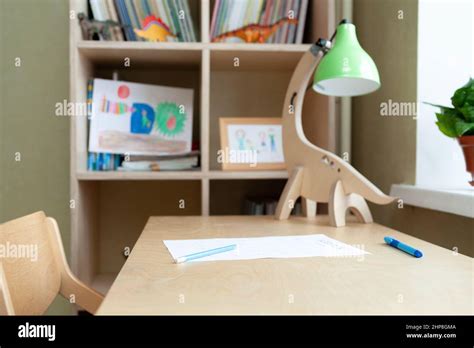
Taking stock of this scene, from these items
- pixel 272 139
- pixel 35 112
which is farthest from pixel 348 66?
pixel 35 112

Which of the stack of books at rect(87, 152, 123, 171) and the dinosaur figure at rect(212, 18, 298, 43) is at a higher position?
the dinosaur figure at rect(212, 18, 298, 43)

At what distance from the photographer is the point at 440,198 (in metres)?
1.16

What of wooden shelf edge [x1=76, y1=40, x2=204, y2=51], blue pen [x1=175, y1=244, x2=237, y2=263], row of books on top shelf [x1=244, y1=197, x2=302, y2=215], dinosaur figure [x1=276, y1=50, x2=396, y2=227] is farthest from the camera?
row of books on top shelf [x1=244, y1=197, x2=302, y2=215]

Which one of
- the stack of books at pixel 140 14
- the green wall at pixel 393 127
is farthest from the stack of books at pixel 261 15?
the green wall at pixel 393 127

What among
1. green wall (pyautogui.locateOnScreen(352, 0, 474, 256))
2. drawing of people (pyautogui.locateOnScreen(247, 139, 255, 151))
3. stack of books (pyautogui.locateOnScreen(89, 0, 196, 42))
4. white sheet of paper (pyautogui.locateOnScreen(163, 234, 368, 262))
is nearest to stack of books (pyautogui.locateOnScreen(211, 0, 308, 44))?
stack of books (pyautogui.locateOnScreen(89, 0, 196, 42))

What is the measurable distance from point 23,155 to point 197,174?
0.88 metres

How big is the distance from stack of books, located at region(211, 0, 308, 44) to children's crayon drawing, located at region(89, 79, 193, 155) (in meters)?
0.30

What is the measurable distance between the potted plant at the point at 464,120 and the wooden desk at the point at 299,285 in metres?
0.33

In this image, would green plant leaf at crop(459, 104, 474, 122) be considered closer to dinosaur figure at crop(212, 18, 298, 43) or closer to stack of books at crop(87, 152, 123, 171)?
dinosaur figure at crop(212, 18, 298, 43)

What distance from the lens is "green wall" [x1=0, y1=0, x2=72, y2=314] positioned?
1.89 m

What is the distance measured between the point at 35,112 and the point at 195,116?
27.1 inches

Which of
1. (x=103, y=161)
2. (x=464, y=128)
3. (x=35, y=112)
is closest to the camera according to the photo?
(x=464, y=128)

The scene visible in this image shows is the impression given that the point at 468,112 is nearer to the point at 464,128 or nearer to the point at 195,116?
the point at 464,128
